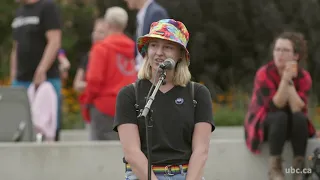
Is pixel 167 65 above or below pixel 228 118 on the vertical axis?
above

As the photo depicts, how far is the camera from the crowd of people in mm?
5750

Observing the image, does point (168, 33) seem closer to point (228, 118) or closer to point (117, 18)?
point (117, 18)

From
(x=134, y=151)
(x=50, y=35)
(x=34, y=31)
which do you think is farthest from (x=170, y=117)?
(x=34, y=31)

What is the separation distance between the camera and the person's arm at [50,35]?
978 cm

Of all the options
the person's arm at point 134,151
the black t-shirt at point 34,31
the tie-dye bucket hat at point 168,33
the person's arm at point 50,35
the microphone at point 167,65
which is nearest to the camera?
the microphone at point 167,65

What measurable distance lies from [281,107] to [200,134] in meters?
2.80

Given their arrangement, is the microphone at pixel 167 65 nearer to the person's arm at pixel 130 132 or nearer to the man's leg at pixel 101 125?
the person's arm at pixel 130 132

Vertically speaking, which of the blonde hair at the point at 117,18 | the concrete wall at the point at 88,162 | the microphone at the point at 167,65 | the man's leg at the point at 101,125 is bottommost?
the concrete wall at the point at 88,162

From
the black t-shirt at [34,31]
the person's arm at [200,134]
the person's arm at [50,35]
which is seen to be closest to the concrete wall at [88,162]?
the person's arm at [50,35]

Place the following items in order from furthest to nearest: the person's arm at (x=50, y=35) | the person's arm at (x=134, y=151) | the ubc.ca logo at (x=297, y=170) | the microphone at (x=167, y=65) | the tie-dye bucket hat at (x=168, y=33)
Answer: the person's arm at (x=50, y=35), the ubc.ca logo at (x=297, y=170), the tie-dye bucket hat at (x=168, y=33), the person's arm at (x=134, y=151), the microphone at (x=167, y=65)

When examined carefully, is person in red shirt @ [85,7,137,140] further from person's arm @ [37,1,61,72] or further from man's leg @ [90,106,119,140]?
person's arm @ [37,1,61,72]

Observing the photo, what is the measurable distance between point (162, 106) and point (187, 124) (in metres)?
0.20

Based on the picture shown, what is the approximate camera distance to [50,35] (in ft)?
32.4

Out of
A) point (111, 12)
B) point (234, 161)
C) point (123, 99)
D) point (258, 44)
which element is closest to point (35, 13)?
point (111, 12)
